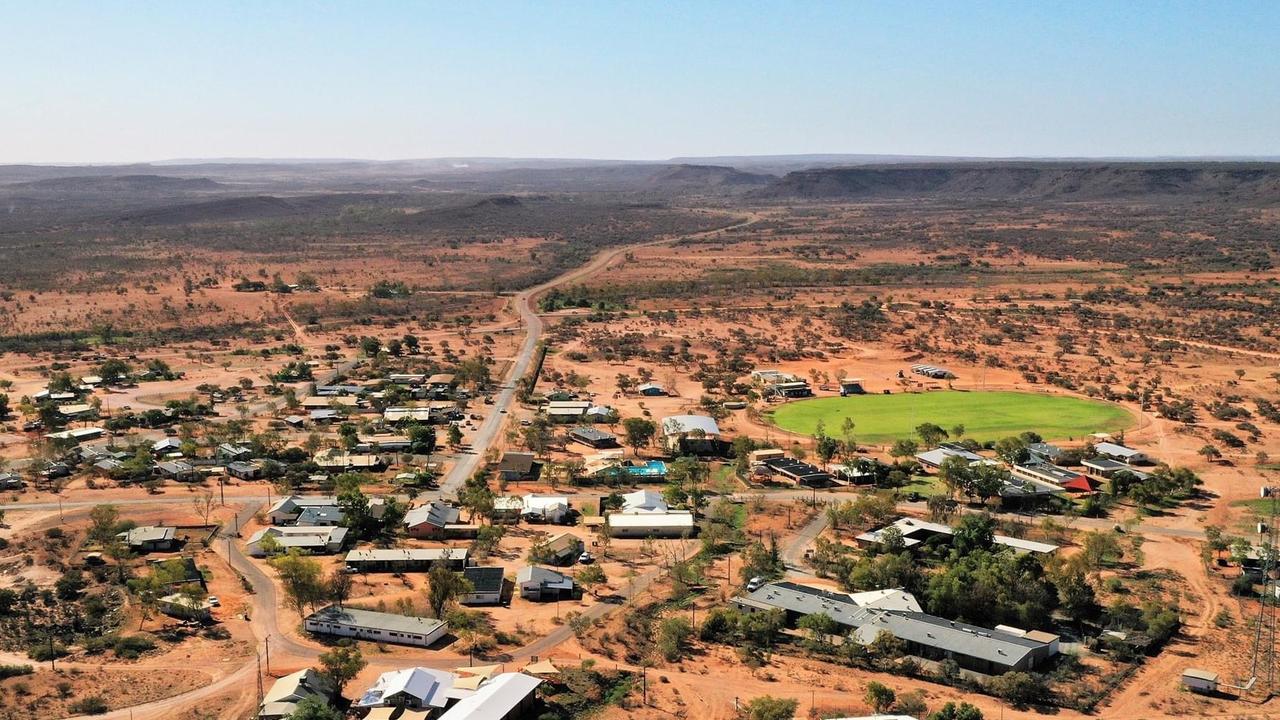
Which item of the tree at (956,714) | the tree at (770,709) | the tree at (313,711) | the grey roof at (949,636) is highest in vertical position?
the tree at (313,711)

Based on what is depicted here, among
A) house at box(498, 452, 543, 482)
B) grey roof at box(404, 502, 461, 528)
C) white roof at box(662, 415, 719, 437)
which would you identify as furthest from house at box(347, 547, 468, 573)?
white roof at box(662, 415, 719, 437)

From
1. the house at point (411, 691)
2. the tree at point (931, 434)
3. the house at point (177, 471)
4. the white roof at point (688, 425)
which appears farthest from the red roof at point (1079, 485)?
the house at point (177, 471)

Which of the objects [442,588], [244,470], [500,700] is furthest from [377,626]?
[244,470]

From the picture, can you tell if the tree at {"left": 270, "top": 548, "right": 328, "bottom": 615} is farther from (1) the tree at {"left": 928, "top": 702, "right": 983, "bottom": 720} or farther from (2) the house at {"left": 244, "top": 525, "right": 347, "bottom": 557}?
(1) the tree at {"left": 928, "top": 702, "right": 983, "bottom": 720}

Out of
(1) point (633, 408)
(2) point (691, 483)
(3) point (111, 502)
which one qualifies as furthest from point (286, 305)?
(2) point (691, 483)

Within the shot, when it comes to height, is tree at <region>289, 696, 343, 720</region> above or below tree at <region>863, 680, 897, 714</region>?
above

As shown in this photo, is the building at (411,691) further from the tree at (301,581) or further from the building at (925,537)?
the building at (925,537)
